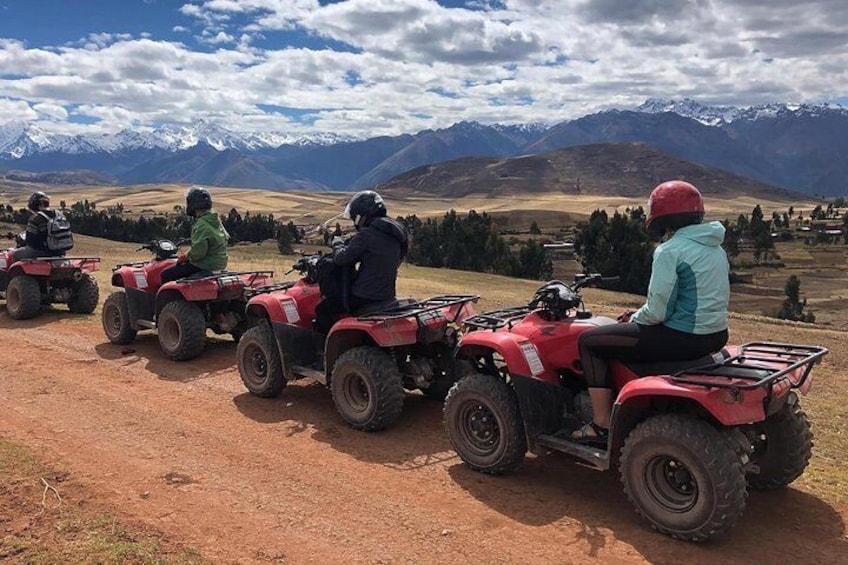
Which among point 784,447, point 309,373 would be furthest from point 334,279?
point 784,447

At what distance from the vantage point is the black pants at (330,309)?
8.84 m

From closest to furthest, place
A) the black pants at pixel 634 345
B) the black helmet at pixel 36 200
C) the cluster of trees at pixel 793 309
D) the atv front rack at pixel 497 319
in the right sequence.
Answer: the black pants at pixel 634 345
the atv front rack at pixel 497 319
the black helmet at pixel 36 200
the cluster of trees at pixel 793 309

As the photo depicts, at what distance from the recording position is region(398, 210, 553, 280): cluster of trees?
236ft

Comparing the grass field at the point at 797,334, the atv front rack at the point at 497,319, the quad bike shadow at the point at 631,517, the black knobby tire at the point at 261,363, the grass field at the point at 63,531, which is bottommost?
the grass field at the point at 797,334

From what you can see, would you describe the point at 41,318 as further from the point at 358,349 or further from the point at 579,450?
the point at 579,450

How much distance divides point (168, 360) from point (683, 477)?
9197mm

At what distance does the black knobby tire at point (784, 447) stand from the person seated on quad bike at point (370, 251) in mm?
4601

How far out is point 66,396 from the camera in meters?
9.63

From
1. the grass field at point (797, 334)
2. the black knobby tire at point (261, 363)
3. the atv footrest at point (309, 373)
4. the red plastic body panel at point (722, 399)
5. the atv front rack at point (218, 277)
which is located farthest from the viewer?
the atv front rack at point (218, 277)

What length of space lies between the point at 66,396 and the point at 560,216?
588 feet

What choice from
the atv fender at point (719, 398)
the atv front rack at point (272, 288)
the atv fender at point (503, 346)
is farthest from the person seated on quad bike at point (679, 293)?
the atv front rack at point (272, 288)

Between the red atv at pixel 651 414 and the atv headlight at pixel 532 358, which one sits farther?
the atv headlight at pixel 532 358

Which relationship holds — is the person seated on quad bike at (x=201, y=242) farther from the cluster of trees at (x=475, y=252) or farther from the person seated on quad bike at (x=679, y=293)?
the cluster of trees at (x=475, y=252)

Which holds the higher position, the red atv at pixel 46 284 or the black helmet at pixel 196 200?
the black helmet at pixel 196 200
